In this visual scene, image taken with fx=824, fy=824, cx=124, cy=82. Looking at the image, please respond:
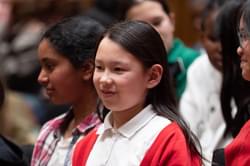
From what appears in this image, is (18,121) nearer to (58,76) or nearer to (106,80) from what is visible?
(58,76)

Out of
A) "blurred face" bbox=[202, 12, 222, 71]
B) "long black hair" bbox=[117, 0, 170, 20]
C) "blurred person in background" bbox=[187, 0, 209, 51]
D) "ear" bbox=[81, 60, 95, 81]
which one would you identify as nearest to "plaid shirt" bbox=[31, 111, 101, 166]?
"ear" bbox=[81, 60, 95, 81]

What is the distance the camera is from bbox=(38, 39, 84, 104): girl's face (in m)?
2.46

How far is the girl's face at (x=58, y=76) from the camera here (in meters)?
2.46

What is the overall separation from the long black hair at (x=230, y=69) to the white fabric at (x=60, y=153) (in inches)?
21.1

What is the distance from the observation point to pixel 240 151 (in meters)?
2.13

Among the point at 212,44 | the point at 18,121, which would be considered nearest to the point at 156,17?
the point at 212,44

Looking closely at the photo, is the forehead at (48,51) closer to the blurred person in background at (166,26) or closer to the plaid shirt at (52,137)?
the plaid shirt at (52,137)

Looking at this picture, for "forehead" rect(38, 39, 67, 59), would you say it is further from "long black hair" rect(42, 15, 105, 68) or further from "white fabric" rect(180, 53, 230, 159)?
"white fabric" rect(180, 53, 230, 159)

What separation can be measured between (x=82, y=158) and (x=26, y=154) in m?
0.45

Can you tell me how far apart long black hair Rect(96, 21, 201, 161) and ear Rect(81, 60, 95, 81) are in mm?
259

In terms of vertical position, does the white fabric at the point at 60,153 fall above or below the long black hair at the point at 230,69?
below

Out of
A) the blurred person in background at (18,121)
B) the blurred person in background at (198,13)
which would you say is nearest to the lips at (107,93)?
the blurred person in background at (198,13)

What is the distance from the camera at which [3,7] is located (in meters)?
5.54

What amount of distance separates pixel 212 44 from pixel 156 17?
0.24 meters
